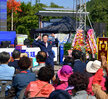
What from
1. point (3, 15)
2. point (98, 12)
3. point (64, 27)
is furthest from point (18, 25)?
point (3, 15)

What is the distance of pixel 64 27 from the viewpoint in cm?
3306

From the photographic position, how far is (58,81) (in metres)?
4.66

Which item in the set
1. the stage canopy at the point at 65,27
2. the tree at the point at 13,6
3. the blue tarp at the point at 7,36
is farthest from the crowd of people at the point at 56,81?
the tree at the point at 13,6

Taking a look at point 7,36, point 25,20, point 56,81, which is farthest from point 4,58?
point 25,20

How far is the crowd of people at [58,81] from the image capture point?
11.4 ft

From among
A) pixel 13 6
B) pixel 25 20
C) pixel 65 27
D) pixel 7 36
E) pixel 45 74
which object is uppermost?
pixel 13 6

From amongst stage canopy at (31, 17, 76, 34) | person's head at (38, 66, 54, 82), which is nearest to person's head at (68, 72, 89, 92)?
person's head at (38, 66, 54, 82)

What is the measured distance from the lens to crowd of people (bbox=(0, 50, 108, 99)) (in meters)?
3.47

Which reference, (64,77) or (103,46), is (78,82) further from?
(103,46)

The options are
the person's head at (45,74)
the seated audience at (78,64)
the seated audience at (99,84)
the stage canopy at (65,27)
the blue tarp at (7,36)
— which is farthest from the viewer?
the stage canopy at (65,27)

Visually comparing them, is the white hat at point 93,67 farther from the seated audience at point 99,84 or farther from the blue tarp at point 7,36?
the blue tarp at point 7,36

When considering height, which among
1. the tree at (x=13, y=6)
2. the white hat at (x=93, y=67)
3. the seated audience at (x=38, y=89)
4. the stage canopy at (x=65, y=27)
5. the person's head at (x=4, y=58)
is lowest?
the seated audience at (x=38, y=89)

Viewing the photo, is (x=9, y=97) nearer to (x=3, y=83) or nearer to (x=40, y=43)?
(x=3, y=83)

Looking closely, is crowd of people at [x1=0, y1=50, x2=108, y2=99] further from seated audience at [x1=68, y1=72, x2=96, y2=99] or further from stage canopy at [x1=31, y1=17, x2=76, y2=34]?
stage canopy at [x1=31, y1=17, x2=76, y2=34]
